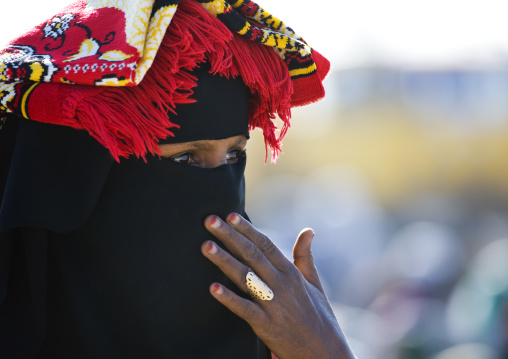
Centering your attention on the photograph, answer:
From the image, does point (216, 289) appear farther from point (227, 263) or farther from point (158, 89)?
point (158, 89)

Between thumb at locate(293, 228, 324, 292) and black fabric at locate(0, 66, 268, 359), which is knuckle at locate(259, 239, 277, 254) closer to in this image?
black fabric at locate(0, 66, 268, 359)

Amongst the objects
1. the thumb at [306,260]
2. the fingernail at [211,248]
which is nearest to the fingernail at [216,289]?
the fingernail at [211,248]

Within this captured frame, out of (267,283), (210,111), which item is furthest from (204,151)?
(267,283)

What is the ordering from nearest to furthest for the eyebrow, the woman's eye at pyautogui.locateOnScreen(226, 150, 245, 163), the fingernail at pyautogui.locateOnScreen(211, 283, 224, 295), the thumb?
1. the fingernail at pyautogui.locateOnScreen(211, 283, 224, 295)
2. the eyebrow
3. the woman's eye at pyautogui.locateOnScreen(226, 150, 245, 163)
4. the thumb

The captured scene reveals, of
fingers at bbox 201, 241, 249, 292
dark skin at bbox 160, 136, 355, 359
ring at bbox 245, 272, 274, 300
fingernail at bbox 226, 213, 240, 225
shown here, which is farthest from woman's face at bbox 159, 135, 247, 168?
ring at bbox 245, 272, 274, 300

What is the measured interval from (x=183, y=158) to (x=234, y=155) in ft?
0.91

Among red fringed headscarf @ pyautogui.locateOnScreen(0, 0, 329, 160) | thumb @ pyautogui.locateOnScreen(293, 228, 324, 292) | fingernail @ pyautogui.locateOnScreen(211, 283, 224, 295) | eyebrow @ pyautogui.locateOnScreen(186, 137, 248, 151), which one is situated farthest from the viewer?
thumb @ pyautogui.locateOnScreen(293, 228, 324, 292)

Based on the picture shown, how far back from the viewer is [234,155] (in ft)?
7.06

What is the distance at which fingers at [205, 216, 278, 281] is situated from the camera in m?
1.86

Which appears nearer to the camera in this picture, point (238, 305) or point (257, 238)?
point (238, 305)

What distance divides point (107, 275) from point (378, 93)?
10975 millimetres

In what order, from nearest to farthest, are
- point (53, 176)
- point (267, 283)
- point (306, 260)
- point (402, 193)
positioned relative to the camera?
point (53, 176) < point (267, 283) < point (306, 260) < point (402, 193)

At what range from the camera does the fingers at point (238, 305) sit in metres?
1.79

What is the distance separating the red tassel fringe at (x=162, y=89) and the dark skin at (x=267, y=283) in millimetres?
148
